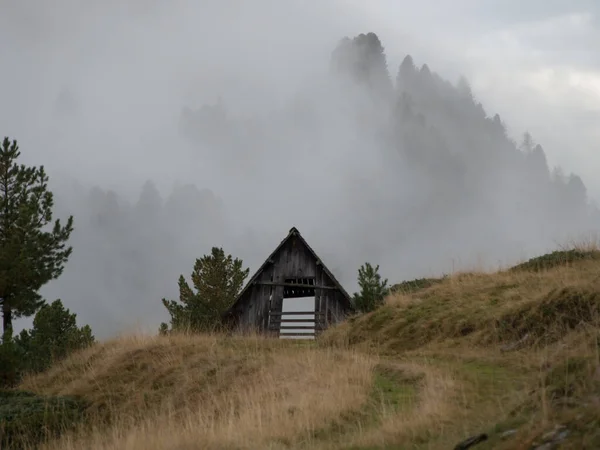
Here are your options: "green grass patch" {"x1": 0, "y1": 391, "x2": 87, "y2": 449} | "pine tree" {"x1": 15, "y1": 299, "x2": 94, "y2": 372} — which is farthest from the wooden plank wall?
"green grass patch" {"x1": 0, "y1": 391, "x2": 87, "y2": 449}

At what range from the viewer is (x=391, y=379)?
450 inches

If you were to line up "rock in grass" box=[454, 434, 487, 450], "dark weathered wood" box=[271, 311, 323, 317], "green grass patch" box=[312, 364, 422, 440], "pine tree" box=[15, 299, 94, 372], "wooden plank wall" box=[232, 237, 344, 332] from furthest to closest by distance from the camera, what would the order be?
"wooden plank wall" box=[232, 237, 344, 332] → "dark weathered wood" box=[271, 311, 323, 317] → "pine tree" box=[15, 299, 94, 372] → "green grass patch" box=[312, 364, 422, 440] → "rock in grass" box=[454, 434, 487, 450]

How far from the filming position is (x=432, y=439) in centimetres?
698

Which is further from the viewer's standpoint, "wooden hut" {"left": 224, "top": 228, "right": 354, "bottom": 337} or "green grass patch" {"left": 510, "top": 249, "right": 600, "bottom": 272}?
"wooden hut" {"left": 224, "top": 228, "right": 354, "bottom": 337}

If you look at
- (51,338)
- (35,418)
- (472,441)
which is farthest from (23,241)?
(472,441)

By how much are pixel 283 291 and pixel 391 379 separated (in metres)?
20.3

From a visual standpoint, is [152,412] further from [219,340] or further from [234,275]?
[234,275]

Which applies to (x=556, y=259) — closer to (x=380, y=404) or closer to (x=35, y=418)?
(x=380, y=404)

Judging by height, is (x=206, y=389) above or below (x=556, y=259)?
below

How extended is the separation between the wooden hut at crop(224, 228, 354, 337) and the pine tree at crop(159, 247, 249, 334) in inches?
78.0

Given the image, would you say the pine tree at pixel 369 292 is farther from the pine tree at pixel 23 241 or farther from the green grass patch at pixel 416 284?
the pine tree at pixel 23 241

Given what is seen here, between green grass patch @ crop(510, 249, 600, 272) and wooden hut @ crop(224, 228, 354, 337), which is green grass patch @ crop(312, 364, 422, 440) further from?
wooden hut @ crop(224, 228, 354, 337)

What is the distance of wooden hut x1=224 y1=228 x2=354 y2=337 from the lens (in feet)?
101

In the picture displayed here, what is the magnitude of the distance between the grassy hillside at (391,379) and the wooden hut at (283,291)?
414 inches
